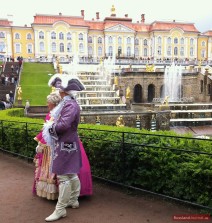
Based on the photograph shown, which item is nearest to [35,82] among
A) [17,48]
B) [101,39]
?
[17,48]

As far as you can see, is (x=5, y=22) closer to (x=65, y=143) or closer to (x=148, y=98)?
(x=148, y=98)

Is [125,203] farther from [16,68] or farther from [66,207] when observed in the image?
[16,68]

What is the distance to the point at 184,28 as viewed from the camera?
76.2 metres

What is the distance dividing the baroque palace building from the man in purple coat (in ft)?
204

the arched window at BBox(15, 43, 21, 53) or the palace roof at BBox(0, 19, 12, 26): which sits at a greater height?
the palace roof at BBox(0, 19, 12, 26)

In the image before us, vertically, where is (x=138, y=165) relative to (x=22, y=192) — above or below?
above

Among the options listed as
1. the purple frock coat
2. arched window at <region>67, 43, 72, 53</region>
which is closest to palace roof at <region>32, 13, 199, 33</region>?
arched window at <region>67, 43, 72, 53</region>

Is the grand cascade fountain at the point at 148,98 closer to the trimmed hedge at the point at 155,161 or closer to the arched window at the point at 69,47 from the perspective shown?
the trimmed hedge at the point at 155,161

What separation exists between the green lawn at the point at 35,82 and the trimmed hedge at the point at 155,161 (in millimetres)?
17664

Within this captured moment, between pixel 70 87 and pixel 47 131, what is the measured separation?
77cm

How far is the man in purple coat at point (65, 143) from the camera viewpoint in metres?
4.23

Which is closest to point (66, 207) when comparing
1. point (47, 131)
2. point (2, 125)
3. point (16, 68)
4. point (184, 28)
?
point (47, 131)

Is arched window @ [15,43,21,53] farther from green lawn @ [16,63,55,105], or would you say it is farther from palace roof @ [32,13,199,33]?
green lawn @ [16,63,55,105]

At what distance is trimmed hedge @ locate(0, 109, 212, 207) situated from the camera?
14.4ft
